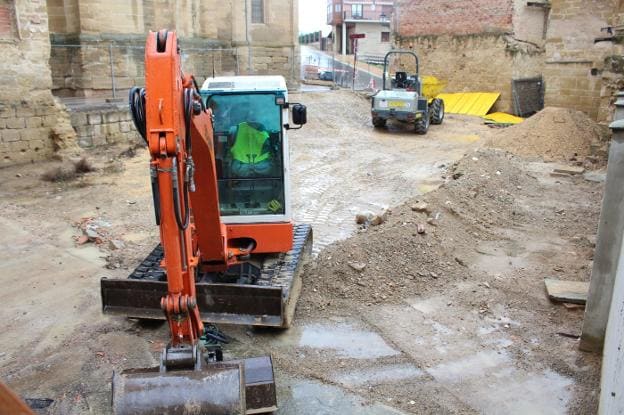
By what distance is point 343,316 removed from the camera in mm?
6125

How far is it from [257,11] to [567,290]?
67.2ft

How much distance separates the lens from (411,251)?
23.9 ft

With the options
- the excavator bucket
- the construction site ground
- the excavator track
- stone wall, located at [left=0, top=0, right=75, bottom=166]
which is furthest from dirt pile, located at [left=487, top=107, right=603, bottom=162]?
the excavator bucket

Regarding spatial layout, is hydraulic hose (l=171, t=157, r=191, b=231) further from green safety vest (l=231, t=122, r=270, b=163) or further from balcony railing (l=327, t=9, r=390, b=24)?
balcony railing (l=327, t=9, r=390, b=24)

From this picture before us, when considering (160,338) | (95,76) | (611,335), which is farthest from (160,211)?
(95,76)

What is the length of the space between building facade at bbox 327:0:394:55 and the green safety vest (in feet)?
161

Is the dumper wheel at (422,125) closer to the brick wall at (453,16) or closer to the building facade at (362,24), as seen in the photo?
the brick wall at (453,16)

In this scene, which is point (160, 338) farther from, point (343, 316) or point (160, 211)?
point (160, 211)

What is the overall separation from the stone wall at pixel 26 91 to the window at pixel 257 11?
1242cm

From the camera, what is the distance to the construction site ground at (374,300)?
15.9 feet

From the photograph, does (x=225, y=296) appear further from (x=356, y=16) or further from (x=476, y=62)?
(x=356, y=16)

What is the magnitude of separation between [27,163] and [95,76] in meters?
5.63

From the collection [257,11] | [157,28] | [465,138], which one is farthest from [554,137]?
[257,11]

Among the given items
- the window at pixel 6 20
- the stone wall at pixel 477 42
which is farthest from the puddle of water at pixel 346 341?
the stone wall at pixel 477 42
